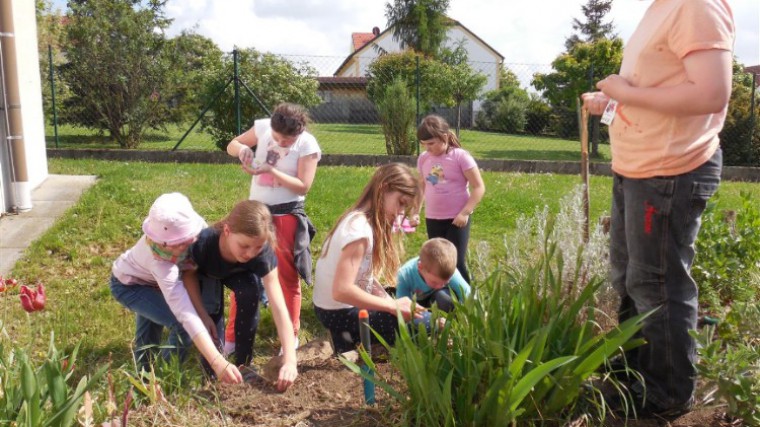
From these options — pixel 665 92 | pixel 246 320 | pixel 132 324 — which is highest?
pixel 665 92

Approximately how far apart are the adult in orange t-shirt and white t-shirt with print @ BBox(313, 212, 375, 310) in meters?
1.15

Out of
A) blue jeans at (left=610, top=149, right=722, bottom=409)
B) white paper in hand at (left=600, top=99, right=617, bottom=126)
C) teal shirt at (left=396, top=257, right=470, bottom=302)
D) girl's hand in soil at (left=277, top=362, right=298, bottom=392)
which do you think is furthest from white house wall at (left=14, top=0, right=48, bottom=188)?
blue jeans at (left=610, top=149, right=722, bottom=409)

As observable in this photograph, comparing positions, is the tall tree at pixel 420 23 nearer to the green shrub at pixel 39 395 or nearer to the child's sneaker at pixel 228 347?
the child's sneaker at pixel 228 347

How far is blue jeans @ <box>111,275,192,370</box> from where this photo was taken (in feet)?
9.95

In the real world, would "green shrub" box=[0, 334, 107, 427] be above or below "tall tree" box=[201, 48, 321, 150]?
below

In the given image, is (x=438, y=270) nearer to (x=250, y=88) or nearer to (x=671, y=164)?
(x=671, y=164)

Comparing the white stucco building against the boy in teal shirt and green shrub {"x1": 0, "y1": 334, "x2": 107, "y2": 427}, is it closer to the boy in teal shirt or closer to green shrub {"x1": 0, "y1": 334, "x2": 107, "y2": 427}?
the boy in teal shirt

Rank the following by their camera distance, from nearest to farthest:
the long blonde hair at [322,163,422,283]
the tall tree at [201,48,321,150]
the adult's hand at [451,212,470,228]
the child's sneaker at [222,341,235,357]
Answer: the long blonde hair at [322,163,422,283], the child's sneaker at [222,341,235,357], the adult's hand at [451,212,470,228], the tall tree at [201,48,321,150]

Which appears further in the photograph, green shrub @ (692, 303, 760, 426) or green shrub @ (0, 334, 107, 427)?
green shrub @ (692, 303, 760, 426)

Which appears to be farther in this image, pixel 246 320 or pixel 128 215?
pixel 128 215

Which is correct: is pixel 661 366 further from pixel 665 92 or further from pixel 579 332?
Answer: pixel 665 92

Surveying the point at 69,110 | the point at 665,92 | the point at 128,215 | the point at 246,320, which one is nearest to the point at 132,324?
the point at 246,320

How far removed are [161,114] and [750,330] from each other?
1309 cm

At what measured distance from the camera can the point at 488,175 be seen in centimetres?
1002
